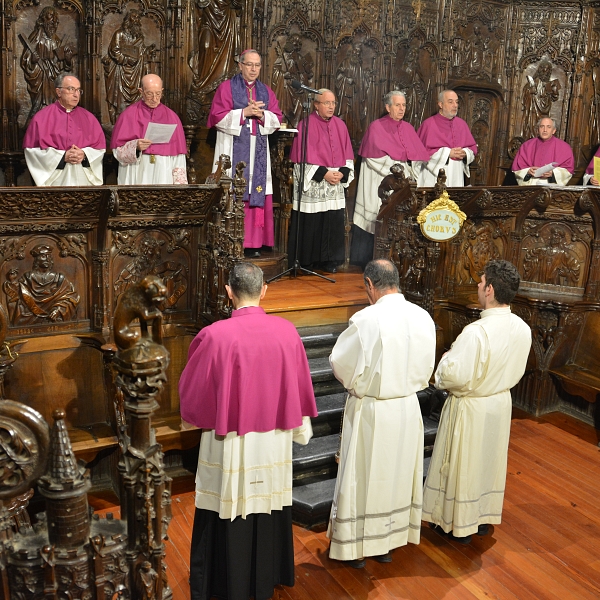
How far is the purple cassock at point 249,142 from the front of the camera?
778 cm

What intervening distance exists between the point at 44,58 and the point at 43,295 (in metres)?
3.54

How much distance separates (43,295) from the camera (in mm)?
5188

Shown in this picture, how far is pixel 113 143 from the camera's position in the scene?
7.34 metres

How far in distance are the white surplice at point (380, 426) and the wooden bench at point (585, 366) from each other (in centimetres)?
308

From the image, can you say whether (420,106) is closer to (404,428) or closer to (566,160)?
(566,160)

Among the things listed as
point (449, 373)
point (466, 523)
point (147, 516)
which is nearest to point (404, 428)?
point (449, 373)

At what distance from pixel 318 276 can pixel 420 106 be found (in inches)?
126

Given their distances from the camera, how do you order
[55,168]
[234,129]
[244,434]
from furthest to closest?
[234,129]
[55,168]
[244,434]

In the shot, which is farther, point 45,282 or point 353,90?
point 353,90

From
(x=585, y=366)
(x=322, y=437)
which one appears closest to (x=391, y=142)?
(x=585, y=366)

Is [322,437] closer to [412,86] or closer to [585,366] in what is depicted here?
[585,366]

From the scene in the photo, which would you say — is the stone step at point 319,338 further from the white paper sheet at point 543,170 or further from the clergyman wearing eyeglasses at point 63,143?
the white paper sheet at point 543,170

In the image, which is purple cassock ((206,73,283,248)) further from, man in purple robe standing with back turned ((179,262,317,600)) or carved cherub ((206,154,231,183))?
man in purple robe standing with back turned ((179,262,317,600))

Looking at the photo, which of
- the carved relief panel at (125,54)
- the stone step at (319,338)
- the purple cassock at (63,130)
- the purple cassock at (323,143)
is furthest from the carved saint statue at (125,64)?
the stone step at (319,338)
